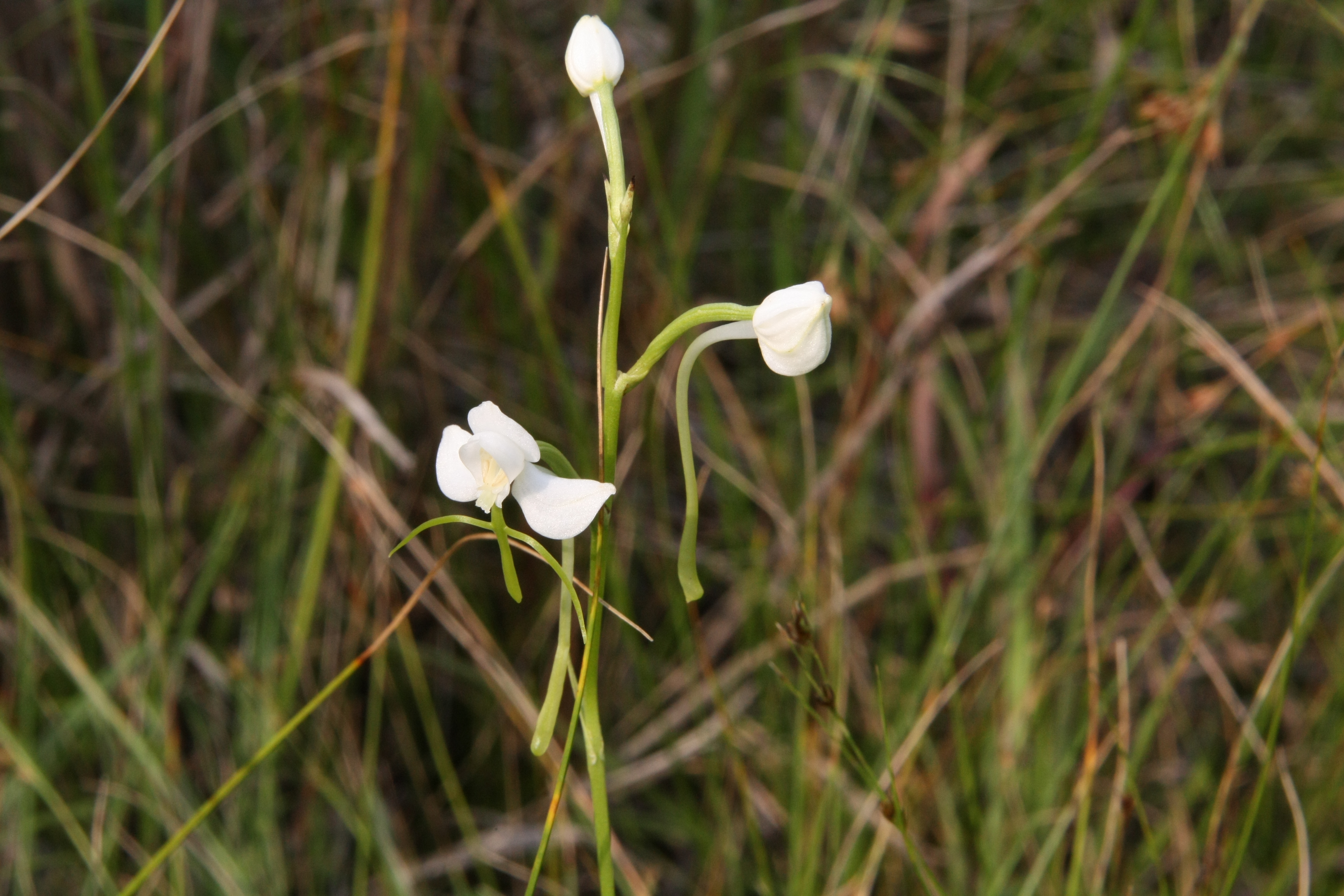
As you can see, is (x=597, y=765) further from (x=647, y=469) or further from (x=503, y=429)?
(x=647, y=469)

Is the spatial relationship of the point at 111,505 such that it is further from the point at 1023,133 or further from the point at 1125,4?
the point at 1125,4

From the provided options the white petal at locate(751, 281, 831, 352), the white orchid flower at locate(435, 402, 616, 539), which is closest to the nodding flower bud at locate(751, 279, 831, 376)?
the white petal at locate(751, 281, 831, 352)

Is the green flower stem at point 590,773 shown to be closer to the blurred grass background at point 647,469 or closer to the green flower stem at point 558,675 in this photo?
the green flower stem at point 558,675

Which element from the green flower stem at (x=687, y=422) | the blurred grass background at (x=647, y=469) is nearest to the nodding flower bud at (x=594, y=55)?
the green flower stem at (x=687, y=422)

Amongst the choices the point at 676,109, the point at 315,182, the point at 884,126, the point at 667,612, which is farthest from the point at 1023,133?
the point at 315,182

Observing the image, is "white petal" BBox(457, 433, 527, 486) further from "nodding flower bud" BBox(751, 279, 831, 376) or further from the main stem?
"nodding flower bud" BBox(751, 279, 831, 376)
